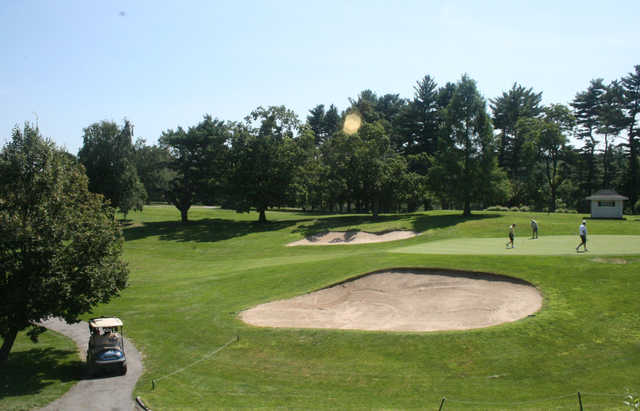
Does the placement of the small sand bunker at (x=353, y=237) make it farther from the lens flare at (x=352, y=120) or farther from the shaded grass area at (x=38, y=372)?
the lens flare at (x=352, y=120)

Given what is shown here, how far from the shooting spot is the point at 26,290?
1658 centimetres

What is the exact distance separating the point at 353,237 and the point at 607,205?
29661 mm

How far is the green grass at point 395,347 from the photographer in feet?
46.4

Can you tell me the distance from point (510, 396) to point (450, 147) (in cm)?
4782

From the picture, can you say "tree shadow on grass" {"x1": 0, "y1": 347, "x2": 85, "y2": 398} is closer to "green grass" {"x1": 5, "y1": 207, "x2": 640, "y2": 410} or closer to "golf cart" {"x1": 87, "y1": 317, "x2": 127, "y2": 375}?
"golf cart" {"x1": 87, "y1": 317, "x2": 127, "y2": 375}

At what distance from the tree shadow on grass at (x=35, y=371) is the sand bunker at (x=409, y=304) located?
7.96 m

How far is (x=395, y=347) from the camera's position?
699 inches

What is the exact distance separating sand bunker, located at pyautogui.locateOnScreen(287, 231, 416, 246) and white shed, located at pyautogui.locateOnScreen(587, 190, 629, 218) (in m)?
22.3

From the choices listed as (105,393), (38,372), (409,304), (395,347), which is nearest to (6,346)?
(38,372)

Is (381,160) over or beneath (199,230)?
over

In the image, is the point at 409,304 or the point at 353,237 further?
the point at 353,237

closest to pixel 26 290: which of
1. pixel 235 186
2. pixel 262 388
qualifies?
pixel 262 388

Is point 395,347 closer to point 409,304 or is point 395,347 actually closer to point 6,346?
point 409,304

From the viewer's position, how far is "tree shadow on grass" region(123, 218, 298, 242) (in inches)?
2248
